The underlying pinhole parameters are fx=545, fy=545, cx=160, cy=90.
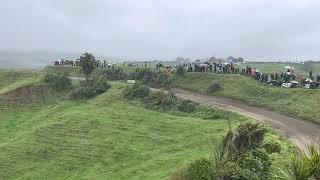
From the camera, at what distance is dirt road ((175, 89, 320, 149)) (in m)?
47.9

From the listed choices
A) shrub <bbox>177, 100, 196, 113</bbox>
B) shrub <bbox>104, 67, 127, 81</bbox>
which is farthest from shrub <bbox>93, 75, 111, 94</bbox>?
shrub <bbox>177, 100, 196, 113</bbox>

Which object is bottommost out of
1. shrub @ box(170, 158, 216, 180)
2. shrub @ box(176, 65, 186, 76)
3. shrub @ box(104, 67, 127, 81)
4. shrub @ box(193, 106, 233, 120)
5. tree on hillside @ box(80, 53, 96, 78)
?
shrub @ box(193, 106, 233, 120)

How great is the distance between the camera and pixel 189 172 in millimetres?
32094

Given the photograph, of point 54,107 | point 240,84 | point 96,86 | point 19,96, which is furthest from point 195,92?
point 19,96

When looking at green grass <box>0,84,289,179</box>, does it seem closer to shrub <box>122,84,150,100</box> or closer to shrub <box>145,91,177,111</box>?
shrub <box>145,91,177,111</box>

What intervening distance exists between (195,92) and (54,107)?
67.2 ft

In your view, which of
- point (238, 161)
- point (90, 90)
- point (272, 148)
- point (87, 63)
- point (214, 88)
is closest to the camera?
point (238, 161)

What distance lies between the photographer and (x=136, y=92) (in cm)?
7450

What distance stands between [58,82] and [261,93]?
34748mm

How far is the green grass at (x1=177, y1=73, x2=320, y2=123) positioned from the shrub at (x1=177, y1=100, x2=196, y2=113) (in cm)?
711

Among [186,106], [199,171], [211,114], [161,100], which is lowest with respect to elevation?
[211,114]

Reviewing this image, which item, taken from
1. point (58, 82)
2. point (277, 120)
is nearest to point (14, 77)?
point (58, 82)

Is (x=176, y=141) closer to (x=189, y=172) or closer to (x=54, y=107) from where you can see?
(x=189, y=172)

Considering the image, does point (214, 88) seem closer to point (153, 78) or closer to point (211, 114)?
point (153, 78)
